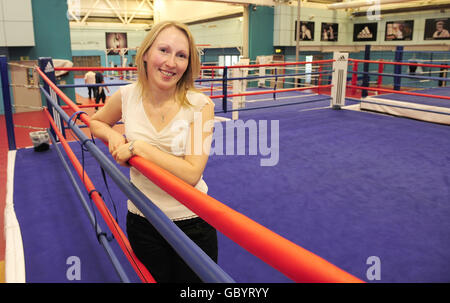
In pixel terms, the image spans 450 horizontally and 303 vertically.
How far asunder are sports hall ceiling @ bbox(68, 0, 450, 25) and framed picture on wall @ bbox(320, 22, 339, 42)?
768mm

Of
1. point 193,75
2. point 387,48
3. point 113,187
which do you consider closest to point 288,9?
point 387,48

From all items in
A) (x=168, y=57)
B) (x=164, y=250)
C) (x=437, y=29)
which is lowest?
(x=164, y=250)

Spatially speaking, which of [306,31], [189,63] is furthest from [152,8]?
[189,63]

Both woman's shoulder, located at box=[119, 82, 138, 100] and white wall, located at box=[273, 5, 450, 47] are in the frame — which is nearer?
woman's shoulder, located at box=[119, 82, 138, 100]

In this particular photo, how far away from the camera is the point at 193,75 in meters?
1.19

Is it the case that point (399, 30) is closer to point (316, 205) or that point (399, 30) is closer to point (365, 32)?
point (365, 32)

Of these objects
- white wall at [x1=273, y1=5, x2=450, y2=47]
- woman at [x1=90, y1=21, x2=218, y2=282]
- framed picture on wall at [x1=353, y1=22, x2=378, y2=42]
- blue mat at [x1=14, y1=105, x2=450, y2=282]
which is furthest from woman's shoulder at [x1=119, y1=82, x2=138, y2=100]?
framed picture on wall at [x1=353, y1=22, x2=378, y2=42]

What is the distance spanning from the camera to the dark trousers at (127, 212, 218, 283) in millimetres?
1187

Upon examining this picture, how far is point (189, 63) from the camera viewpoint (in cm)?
118

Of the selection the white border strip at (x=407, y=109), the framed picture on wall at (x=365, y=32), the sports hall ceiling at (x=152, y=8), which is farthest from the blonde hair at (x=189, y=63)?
the framed picture on wall at (x=365, y=32)

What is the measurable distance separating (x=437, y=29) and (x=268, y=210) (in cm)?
1327

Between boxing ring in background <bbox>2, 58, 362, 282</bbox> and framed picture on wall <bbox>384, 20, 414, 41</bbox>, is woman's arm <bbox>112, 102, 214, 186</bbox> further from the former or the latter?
framed picture on wall <bbox>384, 20, 414, 41</bbox>

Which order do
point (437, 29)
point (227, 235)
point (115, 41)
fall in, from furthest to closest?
point (115, 41)
point (437, 29)
point (227, 235)

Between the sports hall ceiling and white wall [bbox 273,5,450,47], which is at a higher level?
the sports hall ceiling
